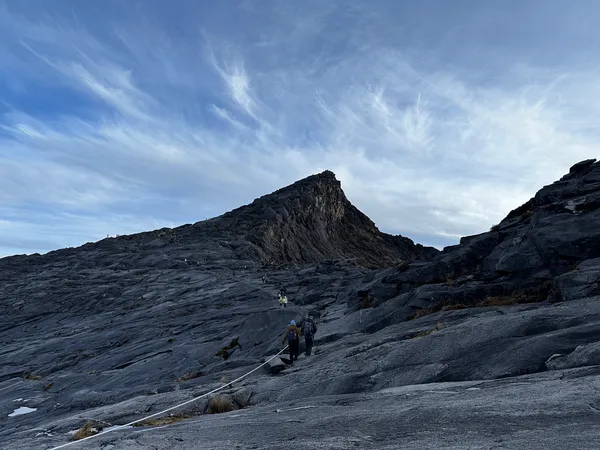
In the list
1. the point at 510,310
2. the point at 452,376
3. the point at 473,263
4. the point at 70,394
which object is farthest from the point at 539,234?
the point at 70,394

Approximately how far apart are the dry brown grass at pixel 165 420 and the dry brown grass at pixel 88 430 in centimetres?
104

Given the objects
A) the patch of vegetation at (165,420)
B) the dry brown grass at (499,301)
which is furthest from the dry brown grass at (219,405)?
the dry brown grass at (499,301)

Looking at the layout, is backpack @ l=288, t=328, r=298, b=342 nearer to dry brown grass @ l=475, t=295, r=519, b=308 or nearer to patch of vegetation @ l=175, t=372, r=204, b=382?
patch of vegetation @ l=175, t=372, r=204, b=382

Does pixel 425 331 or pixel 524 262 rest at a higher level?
pixel 524 262

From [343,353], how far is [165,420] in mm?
6097

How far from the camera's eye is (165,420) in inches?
527

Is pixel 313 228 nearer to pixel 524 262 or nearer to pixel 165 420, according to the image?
pixel 524 262

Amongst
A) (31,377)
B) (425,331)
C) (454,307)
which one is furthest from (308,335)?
(31,377)

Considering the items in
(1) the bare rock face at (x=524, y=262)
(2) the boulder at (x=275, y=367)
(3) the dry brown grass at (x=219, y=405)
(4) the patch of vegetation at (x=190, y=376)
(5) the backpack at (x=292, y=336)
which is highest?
(1) the bare rock face at (x=524, y=262)

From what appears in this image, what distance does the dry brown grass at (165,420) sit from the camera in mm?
13047

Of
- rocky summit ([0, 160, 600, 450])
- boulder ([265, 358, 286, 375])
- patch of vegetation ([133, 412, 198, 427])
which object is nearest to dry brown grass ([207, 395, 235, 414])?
rocky summit ([0, 160, 600, 450])

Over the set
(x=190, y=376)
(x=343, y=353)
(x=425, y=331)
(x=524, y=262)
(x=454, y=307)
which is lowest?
(x=190, y=376)

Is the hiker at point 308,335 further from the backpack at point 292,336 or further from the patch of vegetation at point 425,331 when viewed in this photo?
the patch of vegetation at point 425,331

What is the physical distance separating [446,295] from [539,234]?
4452 millimetres
